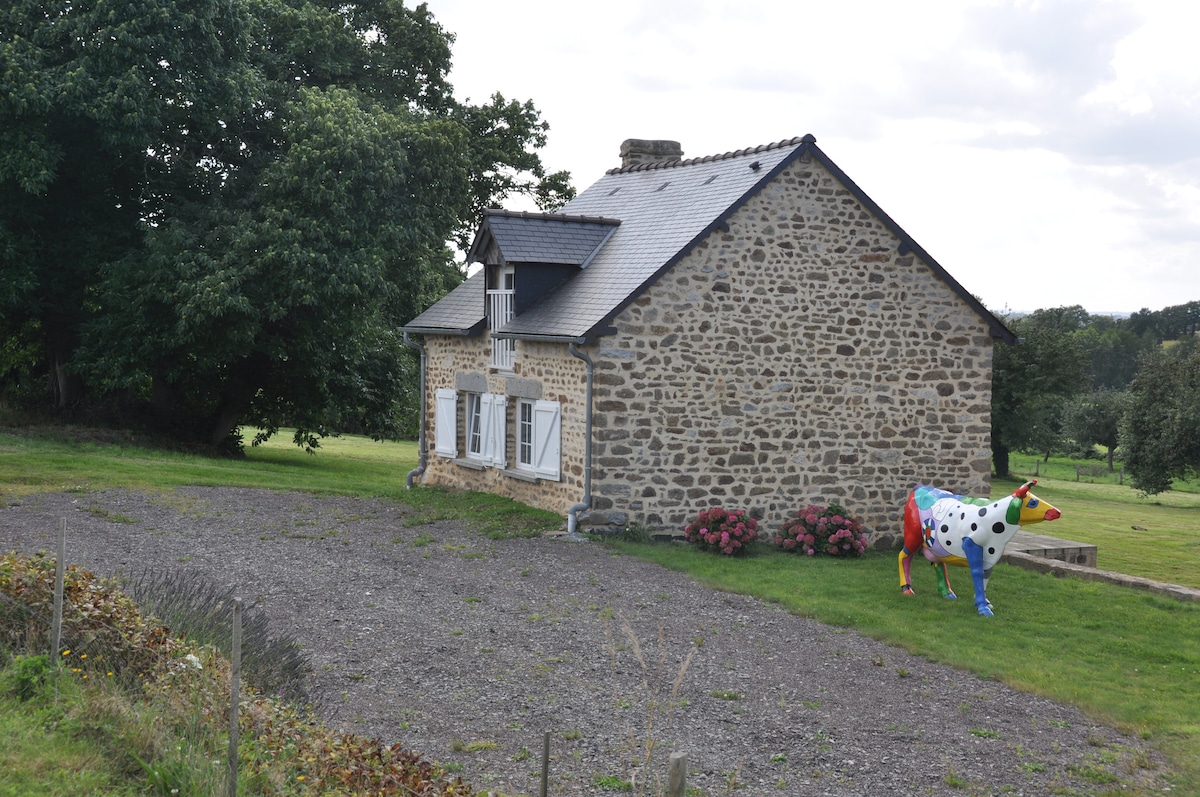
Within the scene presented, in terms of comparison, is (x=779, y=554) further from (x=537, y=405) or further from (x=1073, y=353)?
(x=1073, y=353)

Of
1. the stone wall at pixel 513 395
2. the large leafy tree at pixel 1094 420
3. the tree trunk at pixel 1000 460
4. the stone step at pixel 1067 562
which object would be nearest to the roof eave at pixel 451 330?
the stone wall at pixel 513 395

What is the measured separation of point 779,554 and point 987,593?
3.03m

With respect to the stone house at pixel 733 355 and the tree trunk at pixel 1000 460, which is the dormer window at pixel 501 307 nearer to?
the stone house at pixel 733 355

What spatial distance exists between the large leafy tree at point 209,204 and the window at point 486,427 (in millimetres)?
4322

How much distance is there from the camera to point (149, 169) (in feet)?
76.1

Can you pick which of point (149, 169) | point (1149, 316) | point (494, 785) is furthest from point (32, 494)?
point (1149, 316)

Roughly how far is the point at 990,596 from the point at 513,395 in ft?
25.1

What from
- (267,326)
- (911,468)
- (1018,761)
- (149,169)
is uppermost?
(149,169)

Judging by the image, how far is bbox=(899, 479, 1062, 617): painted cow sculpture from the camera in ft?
36.3

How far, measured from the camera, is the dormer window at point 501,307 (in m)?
17.0

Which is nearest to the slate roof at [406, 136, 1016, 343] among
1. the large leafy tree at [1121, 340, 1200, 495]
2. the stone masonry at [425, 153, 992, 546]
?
the stone masonry at [425, 153, 992, 546]

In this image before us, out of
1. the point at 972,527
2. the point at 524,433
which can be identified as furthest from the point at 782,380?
the point at 972,527

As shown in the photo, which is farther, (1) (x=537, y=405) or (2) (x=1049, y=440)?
(2) (x=1049, y=440)

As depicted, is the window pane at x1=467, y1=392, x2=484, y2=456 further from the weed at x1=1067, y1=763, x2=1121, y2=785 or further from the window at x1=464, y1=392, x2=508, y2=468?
the weed at x1=1067, y1=763, x2=1121, y2=785
